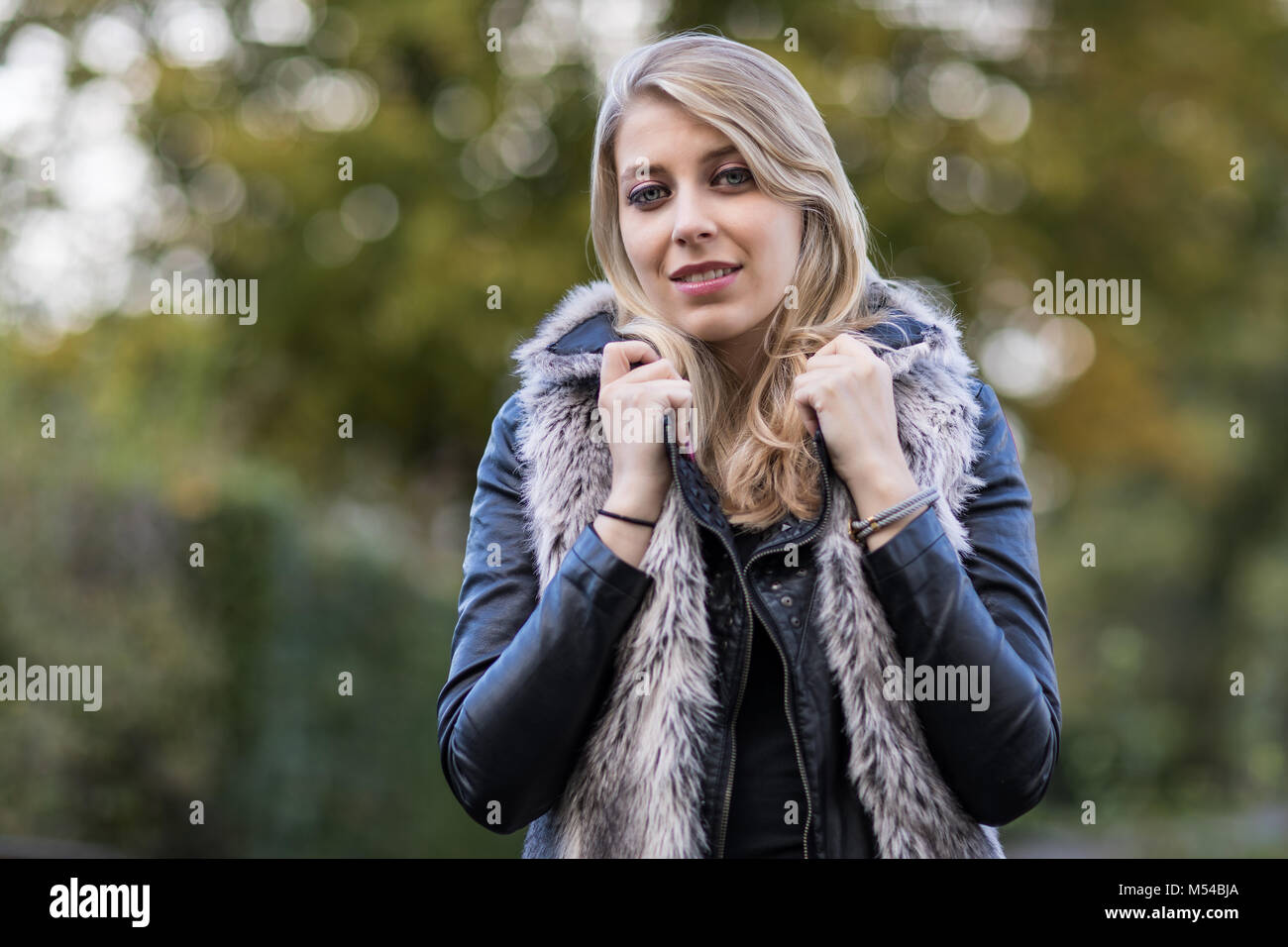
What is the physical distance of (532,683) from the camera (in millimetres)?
2123

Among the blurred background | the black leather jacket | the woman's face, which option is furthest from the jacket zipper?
the blurred background

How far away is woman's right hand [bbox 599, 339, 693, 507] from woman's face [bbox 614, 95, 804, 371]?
169 mm

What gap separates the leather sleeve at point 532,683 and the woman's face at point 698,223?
48 centimetres

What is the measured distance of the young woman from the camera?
84.6 inches

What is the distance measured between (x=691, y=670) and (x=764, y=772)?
0.66ft

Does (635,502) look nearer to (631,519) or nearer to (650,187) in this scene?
(631,519)

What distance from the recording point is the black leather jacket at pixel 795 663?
2121mm

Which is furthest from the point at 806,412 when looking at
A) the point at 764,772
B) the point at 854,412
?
the point at 764,772

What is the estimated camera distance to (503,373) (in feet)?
32.6

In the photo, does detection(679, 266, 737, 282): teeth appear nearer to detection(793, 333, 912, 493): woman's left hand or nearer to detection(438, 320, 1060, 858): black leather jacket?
detection(793, 333, 912, 493): woman's left hand

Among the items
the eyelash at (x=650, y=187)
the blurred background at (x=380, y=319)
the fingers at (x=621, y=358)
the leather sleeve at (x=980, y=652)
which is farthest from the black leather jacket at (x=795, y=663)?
the blurred background at (x=380, y=319)
